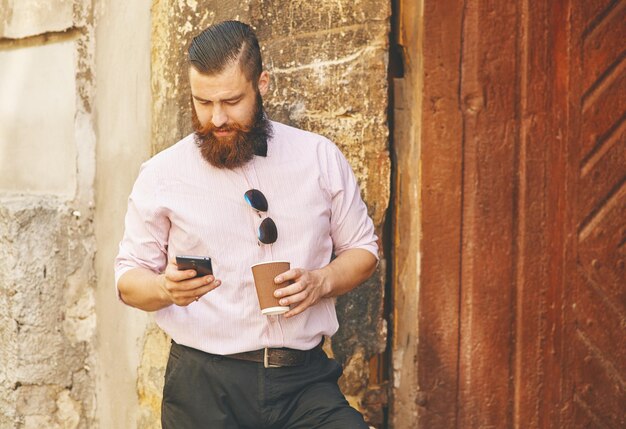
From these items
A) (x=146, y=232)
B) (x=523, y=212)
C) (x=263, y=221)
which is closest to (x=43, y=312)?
(x=146, y=232)

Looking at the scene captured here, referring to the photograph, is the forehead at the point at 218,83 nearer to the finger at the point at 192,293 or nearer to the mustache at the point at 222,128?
the mustache at the point at 222,128

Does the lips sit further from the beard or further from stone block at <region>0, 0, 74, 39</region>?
stone block at <region>0, 0, 74, 39</region>

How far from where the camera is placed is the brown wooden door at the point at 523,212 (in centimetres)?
393

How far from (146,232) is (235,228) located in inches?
11.4

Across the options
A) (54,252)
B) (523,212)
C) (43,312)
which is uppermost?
(523,212)

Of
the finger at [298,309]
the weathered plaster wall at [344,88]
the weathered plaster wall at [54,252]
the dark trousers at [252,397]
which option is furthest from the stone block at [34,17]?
the finger at [298,309]

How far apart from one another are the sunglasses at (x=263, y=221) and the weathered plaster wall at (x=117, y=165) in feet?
4.48

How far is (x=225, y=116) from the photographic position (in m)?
3.27

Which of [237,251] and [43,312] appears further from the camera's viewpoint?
[43,312]

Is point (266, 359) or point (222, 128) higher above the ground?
point (222, 128)

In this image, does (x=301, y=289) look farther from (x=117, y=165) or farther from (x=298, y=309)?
(x=117, y=165)

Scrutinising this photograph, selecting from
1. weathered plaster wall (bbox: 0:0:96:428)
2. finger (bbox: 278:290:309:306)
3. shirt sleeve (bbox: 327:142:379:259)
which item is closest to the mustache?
shirt sleeve (bbox: 327:142:379:259)

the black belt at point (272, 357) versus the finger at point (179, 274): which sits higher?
the finger at point (179, 274)

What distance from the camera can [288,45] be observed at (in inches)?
162
